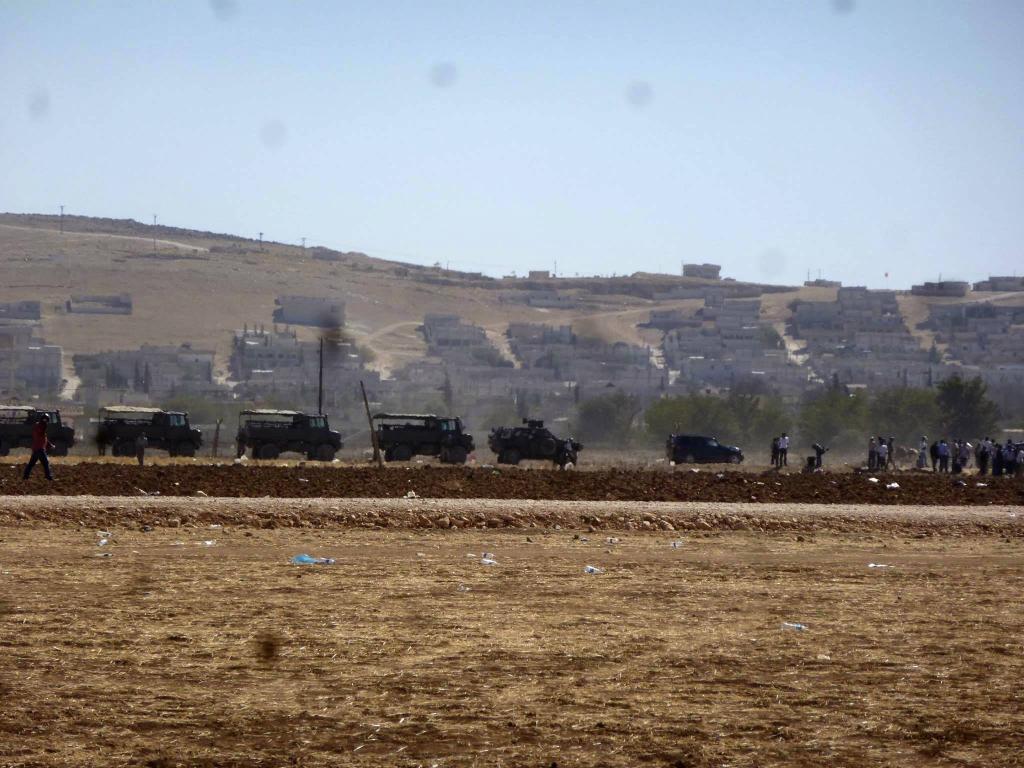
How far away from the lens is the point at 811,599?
15.8 metres

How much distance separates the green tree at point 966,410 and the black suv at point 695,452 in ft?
116

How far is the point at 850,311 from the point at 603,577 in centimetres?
17996

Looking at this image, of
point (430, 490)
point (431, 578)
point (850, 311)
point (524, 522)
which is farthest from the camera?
point (850, 311)

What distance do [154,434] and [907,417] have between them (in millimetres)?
57201

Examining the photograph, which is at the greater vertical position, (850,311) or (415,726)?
(850,311)

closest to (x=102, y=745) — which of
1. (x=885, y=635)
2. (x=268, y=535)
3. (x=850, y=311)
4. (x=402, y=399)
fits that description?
(x=885, y=635)

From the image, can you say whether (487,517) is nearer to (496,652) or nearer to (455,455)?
(496,652)

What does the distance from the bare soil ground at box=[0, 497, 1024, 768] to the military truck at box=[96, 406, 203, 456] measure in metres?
29.2

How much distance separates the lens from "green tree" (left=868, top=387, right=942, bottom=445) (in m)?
92.1

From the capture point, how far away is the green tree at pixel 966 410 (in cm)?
8631

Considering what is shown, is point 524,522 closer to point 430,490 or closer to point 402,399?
point 430,490

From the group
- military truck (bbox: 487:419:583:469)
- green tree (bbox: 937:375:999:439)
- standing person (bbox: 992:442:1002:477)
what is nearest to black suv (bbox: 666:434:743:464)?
military truck (bbox: 487:419:583:469)

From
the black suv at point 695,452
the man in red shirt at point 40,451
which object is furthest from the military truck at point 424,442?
the man in red shirt at point 40,451

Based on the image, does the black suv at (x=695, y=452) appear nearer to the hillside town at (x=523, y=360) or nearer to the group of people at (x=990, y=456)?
the group of people at (x=990, y=456)
